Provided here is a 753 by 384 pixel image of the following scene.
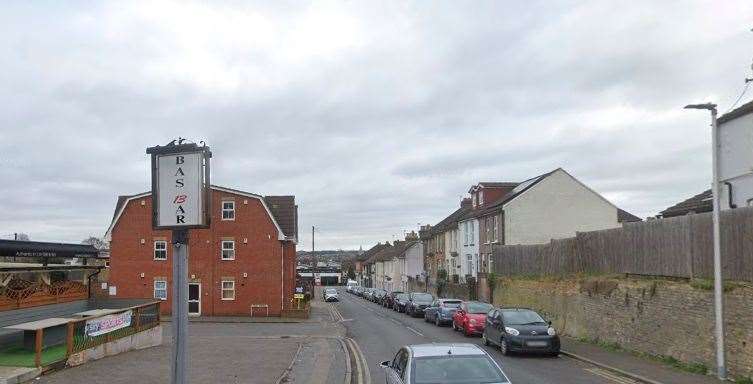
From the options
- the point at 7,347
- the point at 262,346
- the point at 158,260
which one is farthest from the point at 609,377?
the point at 158,260

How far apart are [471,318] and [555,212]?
19.7 meters

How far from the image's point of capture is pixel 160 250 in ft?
141

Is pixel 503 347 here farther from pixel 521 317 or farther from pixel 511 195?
pixel 511 195

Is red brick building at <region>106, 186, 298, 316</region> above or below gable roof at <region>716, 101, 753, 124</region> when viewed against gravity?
below

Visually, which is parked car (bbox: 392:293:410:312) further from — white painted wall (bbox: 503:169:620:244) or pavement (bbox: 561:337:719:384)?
pavement (bbox: 561:337:719:384)

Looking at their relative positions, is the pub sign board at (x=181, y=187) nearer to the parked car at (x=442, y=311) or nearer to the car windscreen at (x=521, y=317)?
the car windscreen at (x=521, y=317)

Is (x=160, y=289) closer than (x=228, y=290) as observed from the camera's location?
No

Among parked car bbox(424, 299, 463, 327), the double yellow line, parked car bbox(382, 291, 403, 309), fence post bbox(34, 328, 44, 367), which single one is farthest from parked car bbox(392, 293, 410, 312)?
fence post bbox(34, 328, 44, 367)

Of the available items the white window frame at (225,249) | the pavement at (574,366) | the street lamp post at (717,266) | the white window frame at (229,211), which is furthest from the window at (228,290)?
the street lamp post at (717,266)

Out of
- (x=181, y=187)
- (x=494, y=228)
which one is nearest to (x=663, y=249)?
(x=181, y=187)

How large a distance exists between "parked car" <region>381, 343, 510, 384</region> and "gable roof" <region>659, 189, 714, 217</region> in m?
18.9

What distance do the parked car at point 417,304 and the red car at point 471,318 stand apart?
40.2ft

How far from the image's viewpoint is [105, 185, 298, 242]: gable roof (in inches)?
1689

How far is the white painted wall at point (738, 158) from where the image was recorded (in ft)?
69.3
